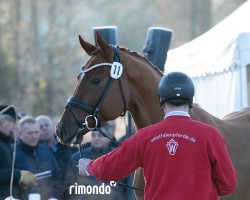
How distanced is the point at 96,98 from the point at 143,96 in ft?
1.27

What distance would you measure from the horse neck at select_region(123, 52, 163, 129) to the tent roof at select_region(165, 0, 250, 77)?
226 cm

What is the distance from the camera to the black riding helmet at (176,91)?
499 centimetres

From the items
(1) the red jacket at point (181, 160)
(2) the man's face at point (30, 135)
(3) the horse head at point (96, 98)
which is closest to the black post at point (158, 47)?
(2) the man's face at point (30, 135)

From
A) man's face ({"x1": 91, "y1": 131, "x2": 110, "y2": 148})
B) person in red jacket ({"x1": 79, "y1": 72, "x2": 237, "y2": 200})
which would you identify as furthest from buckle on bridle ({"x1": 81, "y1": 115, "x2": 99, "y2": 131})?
man's face ({"x1": 91, "y1": 131, "x2": 110, "y2": 148})

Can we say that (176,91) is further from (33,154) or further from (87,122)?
(33,154)

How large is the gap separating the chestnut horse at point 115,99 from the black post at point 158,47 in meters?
3.28

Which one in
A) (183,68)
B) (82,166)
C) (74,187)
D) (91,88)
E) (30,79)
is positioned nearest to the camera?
(82,166)

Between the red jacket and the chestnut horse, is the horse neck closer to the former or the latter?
the chestnut horse

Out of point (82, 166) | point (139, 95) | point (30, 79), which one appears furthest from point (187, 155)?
point (30, 79)

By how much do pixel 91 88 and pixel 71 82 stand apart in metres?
29.8

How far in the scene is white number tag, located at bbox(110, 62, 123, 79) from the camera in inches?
243

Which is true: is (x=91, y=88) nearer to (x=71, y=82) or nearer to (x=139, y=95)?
(x=139, y=95)

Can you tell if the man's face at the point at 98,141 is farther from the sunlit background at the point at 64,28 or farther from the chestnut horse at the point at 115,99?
the sunlit background at the point at 64,28

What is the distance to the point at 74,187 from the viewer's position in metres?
A: 8.59
